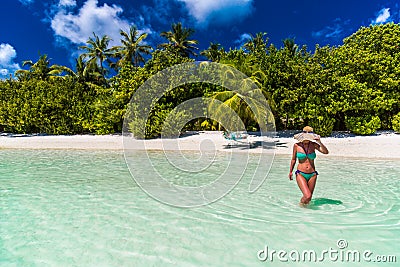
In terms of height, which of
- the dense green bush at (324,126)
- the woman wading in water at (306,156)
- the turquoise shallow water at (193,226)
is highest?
the dense green bush at (324,126)

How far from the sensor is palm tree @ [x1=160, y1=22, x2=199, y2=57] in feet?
132

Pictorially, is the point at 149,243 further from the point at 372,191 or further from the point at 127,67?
the point at 127,67

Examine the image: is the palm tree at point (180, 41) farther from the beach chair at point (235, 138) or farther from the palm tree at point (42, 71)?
the beach chair at point (235, 138)

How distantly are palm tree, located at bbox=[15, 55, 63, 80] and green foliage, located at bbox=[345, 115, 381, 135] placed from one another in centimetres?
3888

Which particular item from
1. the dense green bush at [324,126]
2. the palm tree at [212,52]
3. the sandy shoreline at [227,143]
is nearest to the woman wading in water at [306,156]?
the sandy shoreline at [227,143]

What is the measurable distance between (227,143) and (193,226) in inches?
591

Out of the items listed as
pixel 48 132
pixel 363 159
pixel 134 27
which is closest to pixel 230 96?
pixel 363 159

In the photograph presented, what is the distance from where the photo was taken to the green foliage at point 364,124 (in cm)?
2020

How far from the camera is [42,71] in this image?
130 feet

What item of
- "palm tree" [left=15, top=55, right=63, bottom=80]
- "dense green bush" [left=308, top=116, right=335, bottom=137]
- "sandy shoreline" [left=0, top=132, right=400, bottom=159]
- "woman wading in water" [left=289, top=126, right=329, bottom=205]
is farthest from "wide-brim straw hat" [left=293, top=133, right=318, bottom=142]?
"palm tree" [left=15, top=55, right=63, bottom=80]

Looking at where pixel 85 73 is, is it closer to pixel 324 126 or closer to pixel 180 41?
pixel 180 41

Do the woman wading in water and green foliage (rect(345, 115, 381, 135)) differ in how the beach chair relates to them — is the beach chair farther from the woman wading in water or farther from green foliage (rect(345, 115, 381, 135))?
the woman wading in water

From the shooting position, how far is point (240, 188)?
26.6 ft

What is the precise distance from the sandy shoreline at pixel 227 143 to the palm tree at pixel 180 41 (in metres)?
21.0
